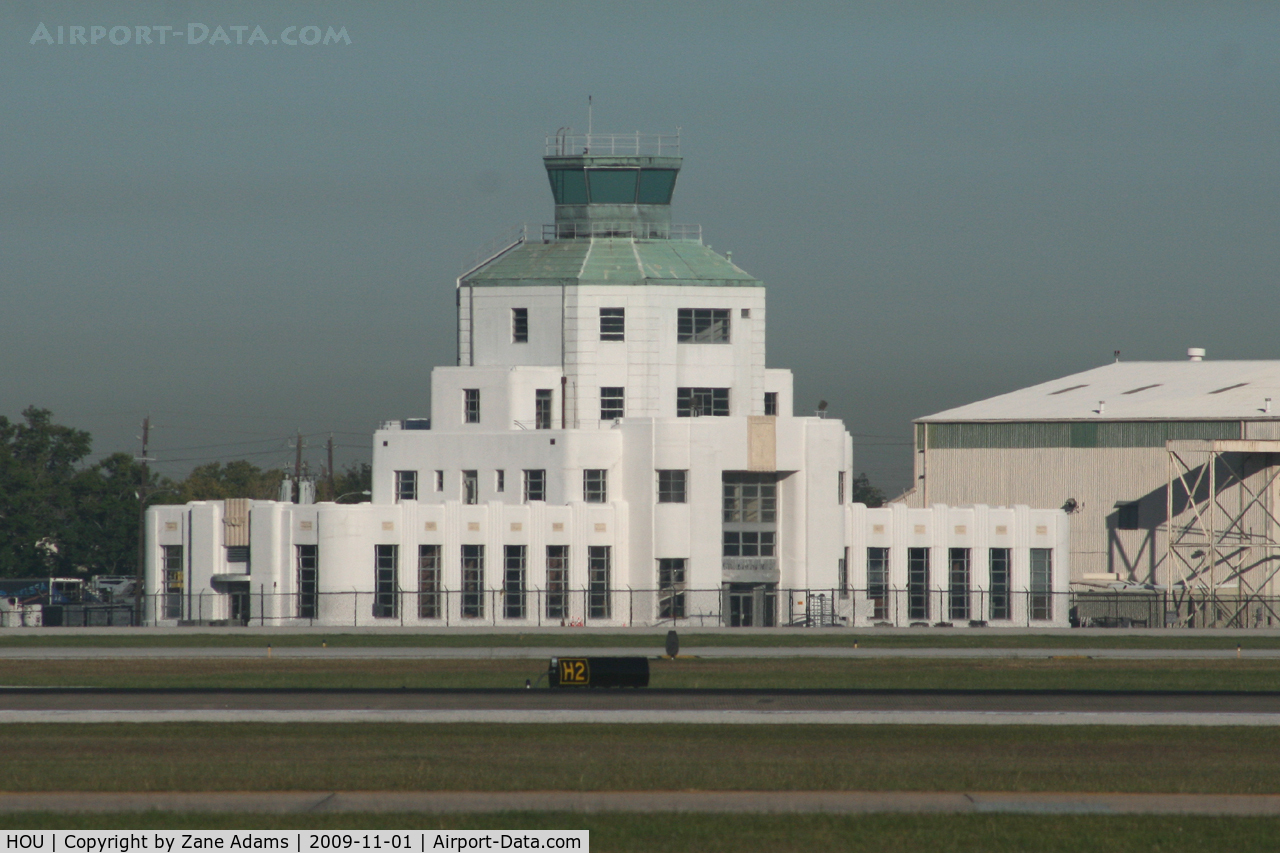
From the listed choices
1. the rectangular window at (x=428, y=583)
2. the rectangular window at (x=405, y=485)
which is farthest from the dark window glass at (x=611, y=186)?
the rectangular window at (x=428, y=583)

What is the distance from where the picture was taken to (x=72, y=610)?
96188 millimetres

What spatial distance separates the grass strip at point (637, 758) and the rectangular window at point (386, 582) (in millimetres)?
49604

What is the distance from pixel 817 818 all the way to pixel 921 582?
2620 inches

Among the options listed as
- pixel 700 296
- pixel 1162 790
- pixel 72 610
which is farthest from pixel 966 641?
pixel 72 610

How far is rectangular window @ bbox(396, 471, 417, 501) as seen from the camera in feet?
290

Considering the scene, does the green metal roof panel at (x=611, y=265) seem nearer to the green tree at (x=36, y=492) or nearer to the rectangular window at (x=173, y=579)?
the rectangular window at (x=173, y=579)

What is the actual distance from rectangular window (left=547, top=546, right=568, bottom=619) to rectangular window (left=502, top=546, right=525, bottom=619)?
1.29 meters

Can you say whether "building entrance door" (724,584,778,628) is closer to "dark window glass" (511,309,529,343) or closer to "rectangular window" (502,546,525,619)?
"rectangular window" (502,546,525,619)

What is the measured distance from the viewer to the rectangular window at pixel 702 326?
92875 mm

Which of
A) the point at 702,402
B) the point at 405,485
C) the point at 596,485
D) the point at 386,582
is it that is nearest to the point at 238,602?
the point at 386,582

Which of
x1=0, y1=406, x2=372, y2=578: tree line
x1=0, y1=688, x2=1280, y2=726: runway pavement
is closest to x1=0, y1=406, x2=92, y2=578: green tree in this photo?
x1=0, y1=406, x2=372, y2=578: tree line

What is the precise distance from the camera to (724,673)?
49.6m

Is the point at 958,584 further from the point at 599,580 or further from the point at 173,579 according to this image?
the point at 173,579

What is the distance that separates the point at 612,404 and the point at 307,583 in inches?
741
